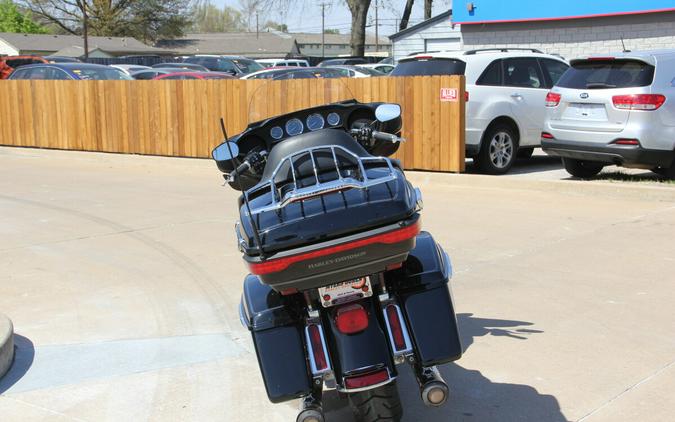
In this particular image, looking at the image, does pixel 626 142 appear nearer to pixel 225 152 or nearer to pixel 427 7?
pixel 225 152

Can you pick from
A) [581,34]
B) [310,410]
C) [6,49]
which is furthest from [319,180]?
[6,49]

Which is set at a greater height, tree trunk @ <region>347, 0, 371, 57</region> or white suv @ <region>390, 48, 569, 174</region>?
tree trunk @ <region>347, 0, 371, 57</region>

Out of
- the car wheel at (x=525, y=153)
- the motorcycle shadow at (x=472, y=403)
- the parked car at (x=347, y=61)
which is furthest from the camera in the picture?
the parked car at (x=347, y=61)

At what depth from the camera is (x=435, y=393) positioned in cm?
348

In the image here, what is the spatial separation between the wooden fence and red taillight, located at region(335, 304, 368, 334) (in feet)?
24.3

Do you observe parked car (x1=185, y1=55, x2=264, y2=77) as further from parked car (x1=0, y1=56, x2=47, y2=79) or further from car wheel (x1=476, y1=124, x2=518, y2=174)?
car wheel (x1=476, y1=124, x2=518, y2=174)

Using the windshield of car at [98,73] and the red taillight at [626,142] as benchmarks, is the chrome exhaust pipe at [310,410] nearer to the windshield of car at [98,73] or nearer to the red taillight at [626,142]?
the red taillight at [626,142]

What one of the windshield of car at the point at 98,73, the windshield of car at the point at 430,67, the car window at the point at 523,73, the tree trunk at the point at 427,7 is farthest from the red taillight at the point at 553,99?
the tree trunk at the point at 427,7

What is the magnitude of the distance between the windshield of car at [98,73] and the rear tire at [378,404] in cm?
1695

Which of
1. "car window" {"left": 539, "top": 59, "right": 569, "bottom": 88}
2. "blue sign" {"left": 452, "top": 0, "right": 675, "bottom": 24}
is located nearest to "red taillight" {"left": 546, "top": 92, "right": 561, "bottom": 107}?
"car window" {"left": 539, "top": 59, "right": 569, "bottom": 88}

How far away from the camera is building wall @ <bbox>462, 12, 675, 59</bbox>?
2320 cm

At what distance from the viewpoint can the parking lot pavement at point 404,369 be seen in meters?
4.57

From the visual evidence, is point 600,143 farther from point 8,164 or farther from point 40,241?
point 8,164

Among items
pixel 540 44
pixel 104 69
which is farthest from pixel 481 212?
pixel 540 44
